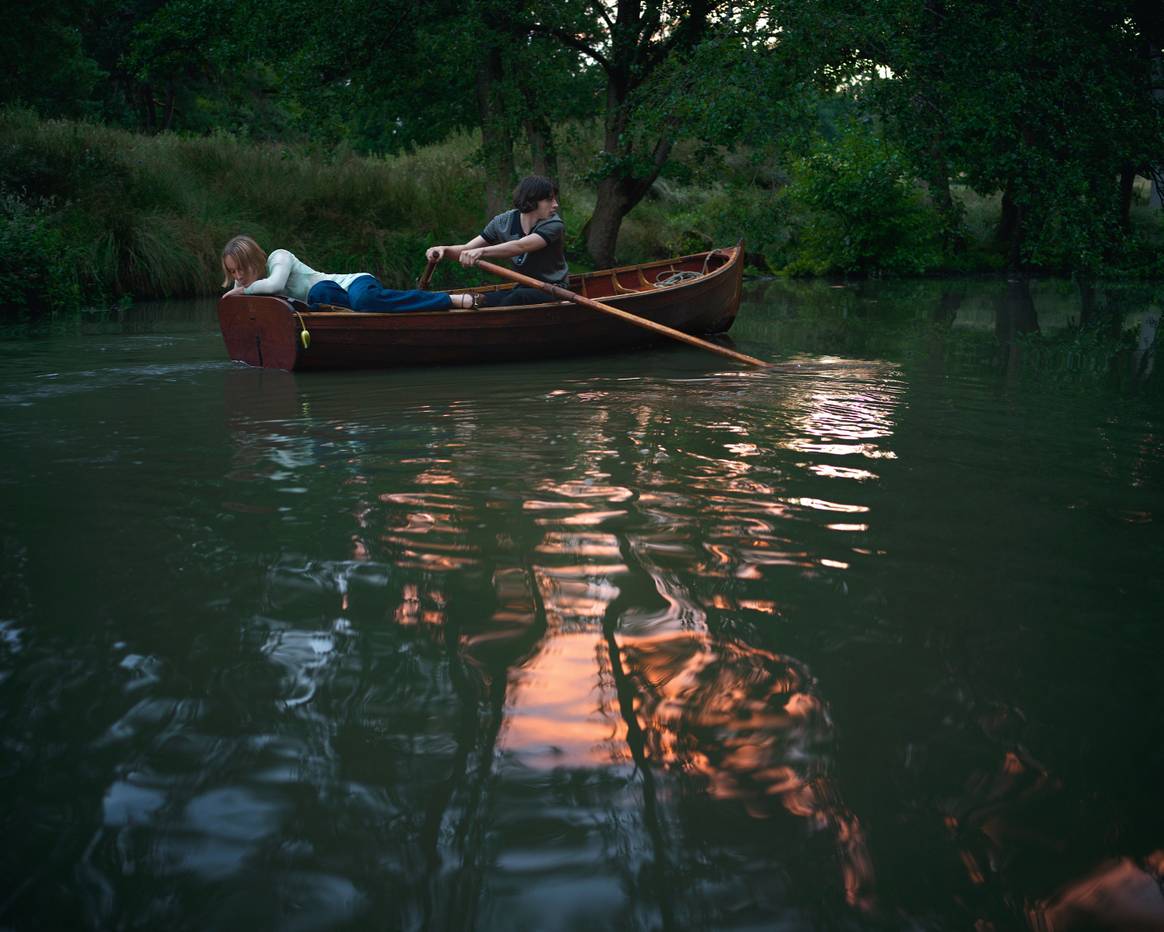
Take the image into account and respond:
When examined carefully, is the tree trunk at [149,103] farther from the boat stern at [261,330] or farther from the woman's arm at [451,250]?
the boat stern at [261,330]

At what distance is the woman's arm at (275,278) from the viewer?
7414 mm

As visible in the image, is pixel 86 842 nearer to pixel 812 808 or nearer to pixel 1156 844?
pixel 812 808

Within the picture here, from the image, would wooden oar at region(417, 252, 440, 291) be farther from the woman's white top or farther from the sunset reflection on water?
the sunset reflection on water

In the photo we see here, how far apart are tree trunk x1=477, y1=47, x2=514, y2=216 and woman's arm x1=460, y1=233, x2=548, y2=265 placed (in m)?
7.52

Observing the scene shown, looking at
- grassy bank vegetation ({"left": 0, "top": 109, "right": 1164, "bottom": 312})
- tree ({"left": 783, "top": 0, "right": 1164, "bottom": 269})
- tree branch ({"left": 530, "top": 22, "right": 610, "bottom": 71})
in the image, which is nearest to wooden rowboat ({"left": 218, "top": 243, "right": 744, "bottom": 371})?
tree ({"left": 783, "top": 0, "right": 1164, "bottom": 269})

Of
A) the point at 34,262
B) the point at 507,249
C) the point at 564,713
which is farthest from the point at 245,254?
the point at 564,713

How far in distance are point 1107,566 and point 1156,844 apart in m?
1.58

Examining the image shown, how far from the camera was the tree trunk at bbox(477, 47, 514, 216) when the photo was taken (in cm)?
1510

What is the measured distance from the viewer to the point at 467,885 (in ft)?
5.41

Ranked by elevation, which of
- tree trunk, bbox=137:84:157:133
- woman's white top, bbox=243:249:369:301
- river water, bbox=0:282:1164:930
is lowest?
river water, bbox=0:282:1164:930

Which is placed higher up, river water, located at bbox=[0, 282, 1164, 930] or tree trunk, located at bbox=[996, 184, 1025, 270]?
tree trunk, located at bbox=[996, 184, 1025, 270]

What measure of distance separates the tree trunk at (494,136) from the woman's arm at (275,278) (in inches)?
322

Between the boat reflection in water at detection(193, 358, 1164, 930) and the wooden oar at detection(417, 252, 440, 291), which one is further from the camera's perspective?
the wooden oar at detection(417, 252, 440, 291)

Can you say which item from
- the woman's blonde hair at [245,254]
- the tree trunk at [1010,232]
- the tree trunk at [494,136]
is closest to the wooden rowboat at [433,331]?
the woman's blonde hair at [245,254]
